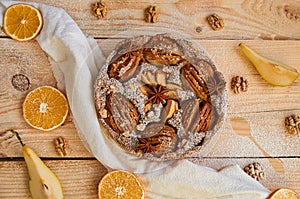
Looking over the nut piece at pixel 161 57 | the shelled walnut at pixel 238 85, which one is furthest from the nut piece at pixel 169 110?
the shelled walnut at pixel 238 85

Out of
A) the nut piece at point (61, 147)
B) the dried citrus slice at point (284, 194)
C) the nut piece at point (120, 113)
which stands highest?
the nut piece at point (120, 113)

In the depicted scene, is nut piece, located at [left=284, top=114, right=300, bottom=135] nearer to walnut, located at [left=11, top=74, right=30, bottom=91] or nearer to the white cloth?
the white cloth

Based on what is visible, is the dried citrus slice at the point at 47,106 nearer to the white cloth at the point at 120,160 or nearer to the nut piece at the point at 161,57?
the white cloth at the point at 120,160

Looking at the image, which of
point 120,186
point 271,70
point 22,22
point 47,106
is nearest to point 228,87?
point 271,70

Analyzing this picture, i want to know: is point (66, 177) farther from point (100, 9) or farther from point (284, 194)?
point (284, 194)

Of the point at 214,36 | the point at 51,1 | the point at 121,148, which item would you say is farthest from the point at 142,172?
the point at 51,1
